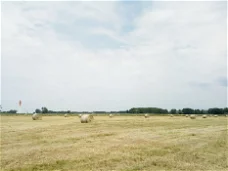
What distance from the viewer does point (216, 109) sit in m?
109

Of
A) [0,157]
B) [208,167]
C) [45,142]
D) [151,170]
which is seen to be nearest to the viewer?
[151,170]

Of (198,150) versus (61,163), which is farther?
(198,150)

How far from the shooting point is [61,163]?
877cm

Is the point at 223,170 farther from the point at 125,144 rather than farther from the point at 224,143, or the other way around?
the point at 224,143

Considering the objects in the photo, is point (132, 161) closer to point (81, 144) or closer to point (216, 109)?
point (81, 144)

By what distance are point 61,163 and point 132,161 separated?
2166 millimetres

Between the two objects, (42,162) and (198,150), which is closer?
(42,162)

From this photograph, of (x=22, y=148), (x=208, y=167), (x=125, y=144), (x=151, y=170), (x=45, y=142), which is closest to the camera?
A: (x=151, y=170)

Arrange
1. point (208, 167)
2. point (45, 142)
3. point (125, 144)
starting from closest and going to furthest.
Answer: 1. point (208, 167)
2. point (125, 144)
3. point (45, 142)

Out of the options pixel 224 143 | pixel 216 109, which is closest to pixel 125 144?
pixel 224 143

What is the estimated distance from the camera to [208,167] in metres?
8.58

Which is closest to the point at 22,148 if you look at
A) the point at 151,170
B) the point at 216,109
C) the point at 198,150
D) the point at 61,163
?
the point at 61,163

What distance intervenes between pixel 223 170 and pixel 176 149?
3.00 meters

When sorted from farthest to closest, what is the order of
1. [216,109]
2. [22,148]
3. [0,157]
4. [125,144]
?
[216,109] → [125,144] → [22,148] → [0,157]
